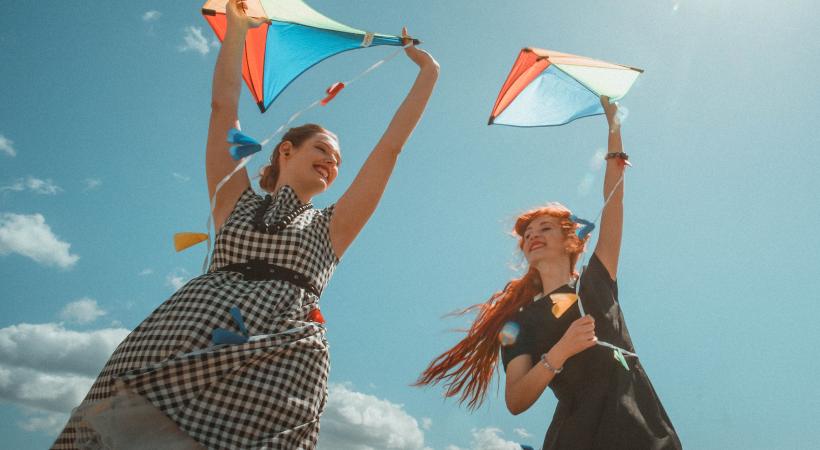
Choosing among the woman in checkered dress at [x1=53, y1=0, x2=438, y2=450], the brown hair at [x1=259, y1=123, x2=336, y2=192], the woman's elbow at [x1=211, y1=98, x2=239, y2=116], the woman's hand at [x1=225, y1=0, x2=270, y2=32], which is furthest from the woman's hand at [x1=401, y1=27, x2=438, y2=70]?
the woman's elbow at [x1=211, y1=98, x2=239, y2=116]

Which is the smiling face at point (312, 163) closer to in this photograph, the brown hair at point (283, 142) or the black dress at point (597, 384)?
the brown hair at point (283, 142)

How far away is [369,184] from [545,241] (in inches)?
67.1

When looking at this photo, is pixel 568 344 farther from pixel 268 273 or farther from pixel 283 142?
pixel 283 142

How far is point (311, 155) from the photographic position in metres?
3.37

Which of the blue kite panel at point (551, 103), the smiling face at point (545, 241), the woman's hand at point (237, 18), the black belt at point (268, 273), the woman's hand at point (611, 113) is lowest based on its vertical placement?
the black belt at point (268, 273)

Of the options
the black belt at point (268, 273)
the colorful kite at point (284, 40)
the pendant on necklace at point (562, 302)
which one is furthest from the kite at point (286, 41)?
the pendant on necklace at point (562, 302)

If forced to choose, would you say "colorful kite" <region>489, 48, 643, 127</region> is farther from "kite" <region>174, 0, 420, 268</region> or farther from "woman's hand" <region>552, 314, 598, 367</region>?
"woman's hand" <region>552, 314, 598, 367</region>

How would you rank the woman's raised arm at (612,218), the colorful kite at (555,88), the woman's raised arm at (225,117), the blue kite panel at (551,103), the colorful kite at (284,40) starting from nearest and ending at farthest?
the woman's raised arm at (225,117) → the woman's raised arm at (612,218) → the colorful kite at (284,40) → the colorful kite at (555,88) → the blue kite panel at (551,103)

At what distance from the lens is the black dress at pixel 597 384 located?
3184 mm

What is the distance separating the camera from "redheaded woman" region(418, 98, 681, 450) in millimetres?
3256

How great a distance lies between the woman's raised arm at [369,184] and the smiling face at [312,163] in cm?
34

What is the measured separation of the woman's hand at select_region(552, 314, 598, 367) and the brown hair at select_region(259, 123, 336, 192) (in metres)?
1.72

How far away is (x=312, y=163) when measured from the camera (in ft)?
10.9

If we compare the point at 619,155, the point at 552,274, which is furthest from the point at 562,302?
the point at 619,155
